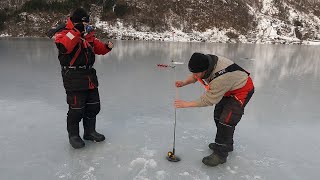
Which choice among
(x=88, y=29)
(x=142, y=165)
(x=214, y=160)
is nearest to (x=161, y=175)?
(x=142, y=165)

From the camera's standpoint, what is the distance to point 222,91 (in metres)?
3.09

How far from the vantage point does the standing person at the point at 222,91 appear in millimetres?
3072

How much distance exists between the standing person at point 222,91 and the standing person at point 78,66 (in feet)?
4.05

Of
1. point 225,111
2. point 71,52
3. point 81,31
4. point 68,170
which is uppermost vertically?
point 81,31

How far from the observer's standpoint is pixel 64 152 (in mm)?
3689

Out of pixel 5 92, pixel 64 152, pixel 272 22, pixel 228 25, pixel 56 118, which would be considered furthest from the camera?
pixel 272 22

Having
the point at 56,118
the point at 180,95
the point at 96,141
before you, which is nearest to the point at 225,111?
the point at 96,141

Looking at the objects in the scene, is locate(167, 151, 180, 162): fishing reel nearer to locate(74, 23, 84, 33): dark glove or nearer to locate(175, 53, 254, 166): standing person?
locate(175, 53, 254, 166): standing person

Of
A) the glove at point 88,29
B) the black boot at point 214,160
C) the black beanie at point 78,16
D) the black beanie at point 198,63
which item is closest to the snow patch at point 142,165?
the black boot at point 214,160

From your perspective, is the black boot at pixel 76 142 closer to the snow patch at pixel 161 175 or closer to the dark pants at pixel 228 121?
the snow patch at pixel 161 175

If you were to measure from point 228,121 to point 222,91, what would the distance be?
1.53 ft

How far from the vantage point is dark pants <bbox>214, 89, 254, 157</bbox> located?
3360 mm

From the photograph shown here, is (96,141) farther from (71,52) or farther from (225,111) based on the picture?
(225,111)

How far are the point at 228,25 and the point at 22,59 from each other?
25.7 meters
